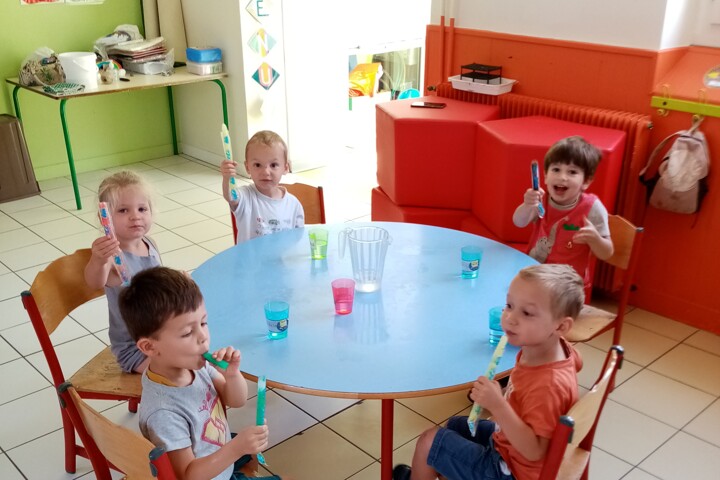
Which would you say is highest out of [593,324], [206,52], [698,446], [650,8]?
[650,8]

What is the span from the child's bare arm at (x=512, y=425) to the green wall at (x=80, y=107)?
470 cm

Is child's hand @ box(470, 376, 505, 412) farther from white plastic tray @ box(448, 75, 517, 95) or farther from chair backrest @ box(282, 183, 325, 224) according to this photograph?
white plastic tray @ box(448, 75, 517, 95)

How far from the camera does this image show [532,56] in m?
3.75

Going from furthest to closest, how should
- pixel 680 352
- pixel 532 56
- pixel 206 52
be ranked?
pixel 206 52, pixel 532 56, pixel 680 352

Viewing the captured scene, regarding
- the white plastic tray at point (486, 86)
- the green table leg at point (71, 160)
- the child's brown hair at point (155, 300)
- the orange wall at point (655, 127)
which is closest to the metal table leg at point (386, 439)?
the child's brown hair at point (155, 300)

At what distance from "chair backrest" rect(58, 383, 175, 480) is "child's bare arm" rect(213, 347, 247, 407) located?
0.94 feet

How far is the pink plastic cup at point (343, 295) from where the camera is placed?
2057mm

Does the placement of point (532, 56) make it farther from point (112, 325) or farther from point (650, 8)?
point (112, 325)

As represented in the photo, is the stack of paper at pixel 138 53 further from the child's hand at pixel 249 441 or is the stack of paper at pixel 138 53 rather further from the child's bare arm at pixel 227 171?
the child's hand at pixel 249 441

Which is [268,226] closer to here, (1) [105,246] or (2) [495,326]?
(1) [105,246]

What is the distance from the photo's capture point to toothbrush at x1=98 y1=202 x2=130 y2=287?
203 centimetres

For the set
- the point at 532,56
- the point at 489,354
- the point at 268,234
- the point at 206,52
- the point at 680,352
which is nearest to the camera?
the point at 489,354

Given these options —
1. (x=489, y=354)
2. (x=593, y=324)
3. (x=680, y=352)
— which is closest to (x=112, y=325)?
(x=489, y=354)

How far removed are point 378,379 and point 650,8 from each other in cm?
241
